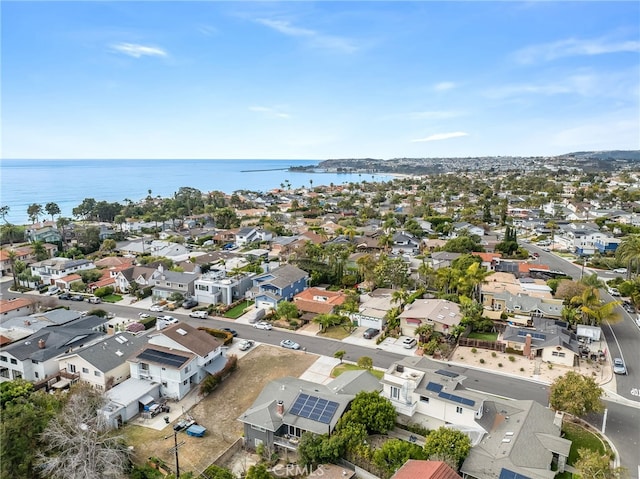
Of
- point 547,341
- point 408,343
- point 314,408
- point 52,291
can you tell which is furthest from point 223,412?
point 52,291

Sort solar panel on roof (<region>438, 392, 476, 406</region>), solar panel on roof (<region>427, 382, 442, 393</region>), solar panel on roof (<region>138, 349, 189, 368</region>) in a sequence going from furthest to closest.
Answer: solar panel on roof (<region>138, 349, 189, 368</region>)
solar panel on roof (<region>427, 382, 442, 393</region>)
solar panel on roof (<region>438, 392, 476, 406</region>)

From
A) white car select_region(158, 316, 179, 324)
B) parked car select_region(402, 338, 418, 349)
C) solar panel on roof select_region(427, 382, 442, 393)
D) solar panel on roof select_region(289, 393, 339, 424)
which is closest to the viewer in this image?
solar panel on roof select_region(289, 393, 339, 424)

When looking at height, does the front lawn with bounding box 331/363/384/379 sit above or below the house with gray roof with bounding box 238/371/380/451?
below

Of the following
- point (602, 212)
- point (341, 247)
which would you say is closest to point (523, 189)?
point (602, 212)

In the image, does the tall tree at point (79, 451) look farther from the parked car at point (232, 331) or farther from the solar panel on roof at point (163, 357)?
the parked car at point (232, 331)

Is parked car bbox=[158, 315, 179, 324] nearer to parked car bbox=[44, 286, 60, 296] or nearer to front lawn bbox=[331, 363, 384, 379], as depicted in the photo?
front lawn bbox=[331, 363, 384, 379]

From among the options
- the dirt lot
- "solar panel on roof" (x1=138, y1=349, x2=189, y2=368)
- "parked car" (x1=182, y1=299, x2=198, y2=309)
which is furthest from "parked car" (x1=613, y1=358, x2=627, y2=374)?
"parked car" (x1=182, y1=299, x2=198, y2=309)

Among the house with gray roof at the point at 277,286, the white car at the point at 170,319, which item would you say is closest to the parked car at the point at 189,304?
the white car at the point at 170,319

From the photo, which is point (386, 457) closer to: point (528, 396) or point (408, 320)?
point (528, 396)
